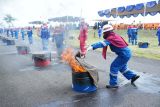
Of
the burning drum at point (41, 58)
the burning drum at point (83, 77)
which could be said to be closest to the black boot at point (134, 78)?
the burning drum at point (83, 77)

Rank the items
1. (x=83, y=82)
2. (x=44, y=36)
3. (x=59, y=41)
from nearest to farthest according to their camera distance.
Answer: (x=83, y=82)
(x=59, y=41)
(x=44, y=36)

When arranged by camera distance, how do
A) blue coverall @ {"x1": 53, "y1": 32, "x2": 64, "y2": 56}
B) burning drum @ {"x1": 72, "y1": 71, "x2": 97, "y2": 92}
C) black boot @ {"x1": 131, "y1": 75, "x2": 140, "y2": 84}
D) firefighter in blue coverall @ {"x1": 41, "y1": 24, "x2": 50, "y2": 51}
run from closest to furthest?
1. burning drum @ {"x1": 72, "y1": 71, "x2": 97, "y2": 92}
2. black boot @ {"x1": 131, "y1": 75, "x2": 140, "y2": 84}
3. blue coverall @ {"x1": 53, "y1": 32, "x2": 64, "y2": 56}
4. firefighter in blue coverall @ {"x1": 41, "y1": 24, "x2": 50, "y2": 51}

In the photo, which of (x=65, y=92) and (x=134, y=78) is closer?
(x=65, y=92)

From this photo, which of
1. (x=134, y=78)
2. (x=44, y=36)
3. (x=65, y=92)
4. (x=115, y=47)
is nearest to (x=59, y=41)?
(x=44, y=36)

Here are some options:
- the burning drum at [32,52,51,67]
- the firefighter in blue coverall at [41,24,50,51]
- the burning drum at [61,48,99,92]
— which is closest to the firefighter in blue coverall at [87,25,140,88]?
the burning drum at [61,48,99,92]

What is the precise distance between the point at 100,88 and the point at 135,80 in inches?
47.2

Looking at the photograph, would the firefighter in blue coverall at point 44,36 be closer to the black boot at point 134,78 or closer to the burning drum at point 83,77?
the black boot at point 134,78

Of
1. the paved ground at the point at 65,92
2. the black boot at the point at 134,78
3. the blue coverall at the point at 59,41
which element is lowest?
the paved ground at the point at 65,92

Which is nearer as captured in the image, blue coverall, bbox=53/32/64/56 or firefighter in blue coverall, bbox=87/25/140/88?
firefighter in blue coverall, bbox=87/25/140/88

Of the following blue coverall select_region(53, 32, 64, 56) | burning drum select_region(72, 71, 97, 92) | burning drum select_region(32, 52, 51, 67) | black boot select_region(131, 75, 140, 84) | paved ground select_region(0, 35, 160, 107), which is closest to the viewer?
paved ground select_region(0, 35, 160, 107)

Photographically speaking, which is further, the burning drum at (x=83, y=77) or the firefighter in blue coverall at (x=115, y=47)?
the firefighter in blue coverall at (x=115, y=47)

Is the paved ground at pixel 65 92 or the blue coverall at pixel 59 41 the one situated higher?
the blue coverall at pixel 59 41

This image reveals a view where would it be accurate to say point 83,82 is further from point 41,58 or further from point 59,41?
point 59,41

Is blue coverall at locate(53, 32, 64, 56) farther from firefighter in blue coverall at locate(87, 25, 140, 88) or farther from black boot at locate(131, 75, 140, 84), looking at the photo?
firefighter in blue coverall at locate(87, 25, 140, 88)
